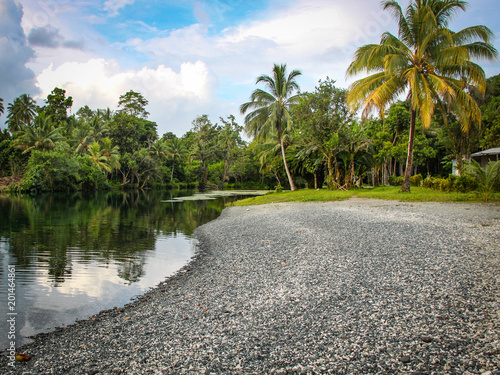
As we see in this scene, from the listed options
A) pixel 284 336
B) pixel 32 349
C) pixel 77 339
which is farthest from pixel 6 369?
pixel 284 336

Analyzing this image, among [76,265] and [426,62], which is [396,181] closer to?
[426,62]

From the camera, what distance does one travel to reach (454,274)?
5.99 m

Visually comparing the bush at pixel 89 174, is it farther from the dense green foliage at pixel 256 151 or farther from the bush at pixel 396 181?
the bush at pixel 396 181

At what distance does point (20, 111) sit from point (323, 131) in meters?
66.0

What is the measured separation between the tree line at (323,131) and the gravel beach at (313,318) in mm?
13018

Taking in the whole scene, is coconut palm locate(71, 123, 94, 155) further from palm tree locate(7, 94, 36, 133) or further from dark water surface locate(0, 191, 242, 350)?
dark water surface locate(0, 191, 242, 350)

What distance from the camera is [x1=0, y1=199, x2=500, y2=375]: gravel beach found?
3631 mm

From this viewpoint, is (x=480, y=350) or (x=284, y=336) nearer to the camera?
(x=480, y=350)

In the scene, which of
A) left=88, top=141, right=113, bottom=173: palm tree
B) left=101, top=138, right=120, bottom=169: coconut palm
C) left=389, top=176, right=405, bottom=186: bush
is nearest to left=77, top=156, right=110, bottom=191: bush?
left=88, top=141, right=113, bottom=173: palm tree

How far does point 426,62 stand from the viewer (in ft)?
63.8

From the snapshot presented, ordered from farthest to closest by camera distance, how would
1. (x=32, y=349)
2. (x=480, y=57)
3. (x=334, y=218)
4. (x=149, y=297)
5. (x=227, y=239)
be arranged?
(x=480, y=57) < (x=334, y=218) < (x=227, y=239) < (x=149, y=297) < (x=32, y=349)

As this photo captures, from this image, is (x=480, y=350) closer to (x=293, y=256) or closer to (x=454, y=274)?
(x=454, y=274)

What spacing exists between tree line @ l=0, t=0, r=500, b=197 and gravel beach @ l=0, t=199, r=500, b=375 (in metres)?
13.0

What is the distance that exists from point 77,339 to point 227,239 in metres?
7.64
